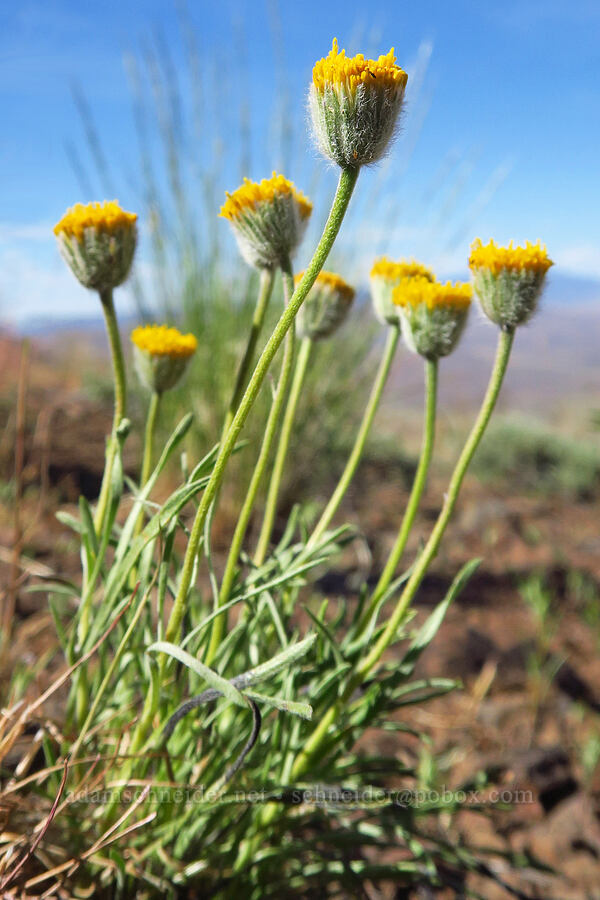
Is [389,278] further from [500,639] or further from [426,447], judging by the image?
[500,639]

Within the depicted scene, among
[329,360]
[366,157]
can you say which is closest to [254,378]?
[366,157]

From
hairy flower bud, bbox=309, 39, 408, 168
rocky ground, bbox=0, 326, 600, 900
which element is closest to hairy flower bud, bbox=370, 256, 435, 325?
hairy flower bud, bbox=309, 39, 408, 168

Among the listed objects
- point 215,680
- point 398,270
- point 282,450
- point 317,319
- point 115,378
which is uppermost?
point 398,270

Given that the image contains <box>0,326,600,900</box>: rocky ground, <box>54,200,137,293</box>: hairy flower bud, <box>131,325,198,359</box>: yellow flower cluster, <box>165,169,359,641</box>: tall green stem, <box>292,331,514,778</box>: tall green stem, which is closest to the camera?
<box>165,169,359,641</box>: tall green stem

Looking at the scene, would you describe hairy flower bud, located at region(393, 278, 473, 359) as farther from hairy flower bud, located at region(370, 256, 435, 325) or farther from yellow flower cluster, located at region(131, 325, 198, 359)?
yellow flower cluster, located at region(131, 325, 198, 359)

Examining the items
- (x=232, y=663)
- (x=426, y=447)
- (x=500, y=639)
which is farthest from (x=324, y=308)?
(x=500, y=639)

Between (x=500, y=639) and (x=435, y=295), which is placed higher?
(x=435, y=295)
